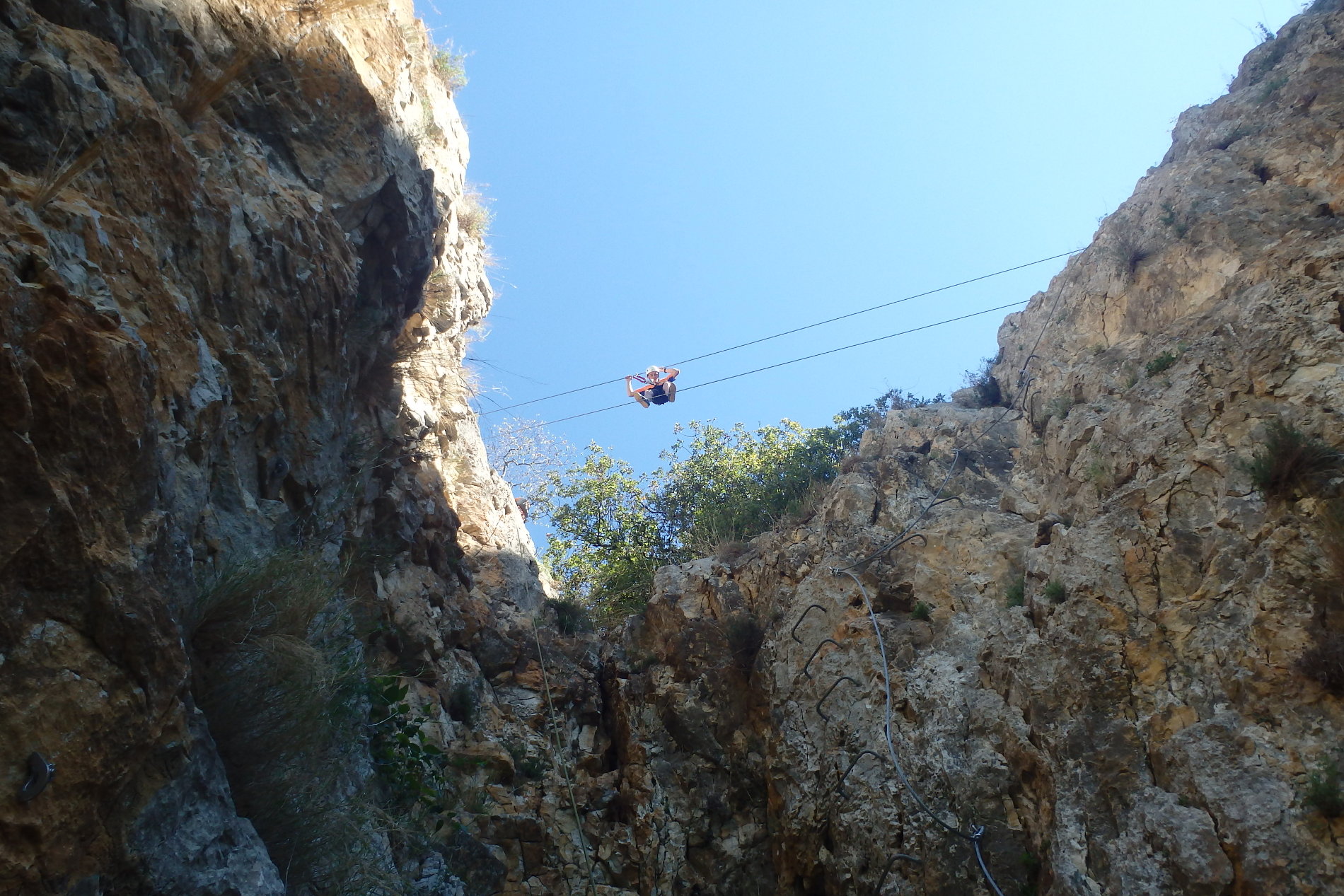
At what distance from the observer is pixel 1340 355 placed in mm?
6812

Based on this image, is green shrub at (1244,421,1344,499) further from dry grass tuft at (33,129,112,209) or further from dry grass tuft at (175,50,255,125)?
dry grass tuft at (175,50,255,125)

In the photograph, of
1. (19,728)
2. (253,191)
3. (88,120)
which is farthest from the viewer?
(253,191)

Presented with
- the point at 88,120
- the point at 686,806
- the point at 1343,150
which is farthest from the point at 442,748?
the point at 1343,150

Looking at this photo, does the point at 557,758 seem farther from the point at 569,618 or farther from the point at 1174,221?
the point at 1174,221

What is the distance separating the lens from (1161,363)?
28.3 ft

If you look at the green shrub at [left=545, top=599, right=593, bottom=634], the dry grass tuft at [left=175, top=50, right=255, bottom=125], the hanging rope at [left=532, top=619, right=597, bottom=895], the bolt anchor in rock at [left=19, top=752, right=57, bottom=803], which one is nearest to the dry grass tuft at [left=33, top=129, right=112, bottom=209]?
the dry grass tuft at [left=175, top=50, right=255, bottom=125]

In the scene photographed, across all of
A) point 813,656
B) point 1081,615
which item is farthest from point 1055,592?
point 813,656

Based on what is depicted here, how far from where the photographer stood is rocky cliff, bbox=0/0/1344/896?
4.59 meters

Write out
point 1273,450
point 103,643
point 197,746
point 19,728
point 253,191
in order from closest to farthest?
point 19,728 → point 103,643 → point 197,746 → point 1273,450 → point 253,191

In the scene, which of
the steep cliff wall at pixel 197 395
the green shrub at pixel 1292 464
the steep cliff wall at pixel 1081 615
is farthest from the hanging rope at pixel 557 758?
the green shrub at pixel 1292 464

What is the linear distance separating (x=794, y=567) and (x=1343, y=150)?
7391 millimetres

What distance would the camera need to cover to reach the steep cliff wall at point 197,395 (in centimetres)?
412

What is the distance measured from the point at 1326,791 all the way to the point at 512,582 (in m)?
10.7

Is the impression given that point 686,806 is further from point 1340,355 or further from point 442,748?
point 1340,355
